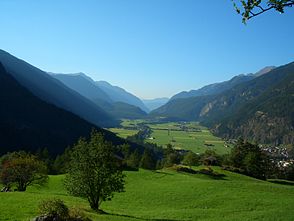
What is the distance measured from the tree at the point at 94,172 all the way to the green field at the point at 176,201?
1.84 metres

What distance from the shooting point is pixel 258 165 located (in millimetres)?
102500

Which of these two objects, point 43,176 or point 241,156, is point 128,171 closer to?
point 43,176

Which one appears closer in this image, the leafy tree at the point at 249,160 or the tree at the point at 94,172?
the tree at the point at 94,172

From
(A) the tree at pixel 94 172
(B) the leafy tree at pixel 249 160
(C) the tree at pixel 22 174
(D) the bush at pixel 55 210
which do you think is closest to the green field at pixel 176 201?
(A) the tree at pixel 94 172

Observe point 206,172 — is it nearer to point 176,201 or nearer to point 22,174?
point 176,201

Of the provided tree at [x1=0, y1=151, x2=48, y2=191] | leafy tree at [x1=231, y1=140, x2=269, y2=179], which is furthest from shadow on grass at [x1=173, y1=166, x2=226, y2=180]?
tree at [x1=0, y1=151, x2=48, y2=191]

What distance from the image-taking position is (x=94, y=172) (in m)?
39.4

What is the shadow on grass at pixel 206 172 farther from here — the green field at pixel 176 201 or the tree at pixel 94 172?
the tree at pixel 94 172

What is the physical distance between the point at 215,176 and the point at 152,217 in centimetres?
4137

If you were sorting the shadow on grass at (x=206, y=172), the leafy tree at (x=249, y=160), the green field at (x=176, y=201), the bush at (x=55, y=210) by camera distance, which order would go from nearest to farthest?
the bush at (x=55, y=210) < the green field at (x=176, y=201) < the shadow on grass at (x=206, y=172) < the leafy tree at (x=249, y=160)

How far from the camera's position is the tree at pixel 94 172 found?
39.3 metres

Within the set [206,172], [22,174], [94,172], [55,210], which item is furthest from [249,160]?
[55,210]

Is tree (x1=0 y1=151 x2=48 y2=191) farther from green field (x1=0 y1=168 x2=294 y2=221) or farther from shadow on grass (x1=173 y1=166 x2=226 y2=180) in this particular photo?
shadow on grass (x1=173 y1=166 x2=226 y2=180)

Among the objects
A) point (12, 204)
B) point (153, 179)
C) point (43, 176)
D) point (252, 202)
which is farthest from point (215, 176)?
point (12, 204)
